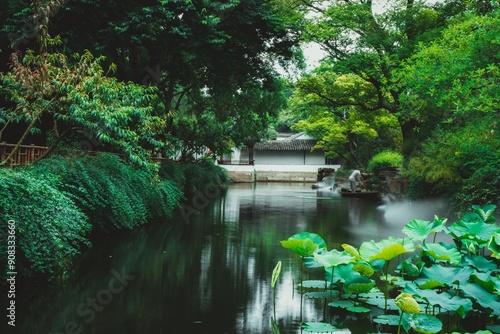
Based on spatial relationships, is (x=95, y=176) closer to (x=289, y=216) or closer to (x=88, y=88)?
(x=88, y=88)

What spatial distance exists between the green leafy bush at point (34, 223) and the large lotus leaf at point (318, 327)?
3231 mm

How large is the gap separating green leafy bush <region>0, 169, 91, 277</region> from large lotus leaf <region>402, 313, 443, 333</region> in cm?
416

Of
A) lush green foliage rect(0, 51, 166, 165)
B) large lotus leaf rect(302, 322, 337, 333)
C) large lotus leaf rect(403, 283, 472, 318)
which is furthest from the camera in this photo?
lush green foliage rect(0, 51, 166, 165)

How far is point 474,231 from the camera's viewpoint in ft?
20.4

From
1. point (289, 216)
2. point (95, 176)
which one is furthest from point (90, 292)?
point (289, 216)

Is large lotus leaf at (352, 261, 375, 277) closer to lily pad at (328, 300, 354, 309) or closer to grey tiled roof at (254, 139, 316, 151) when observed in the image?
lily pad at (328, 300, 354, 309)

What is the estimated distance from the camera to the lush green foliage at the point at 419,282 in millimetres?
4578

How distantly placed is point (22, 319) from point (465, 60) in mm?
9001

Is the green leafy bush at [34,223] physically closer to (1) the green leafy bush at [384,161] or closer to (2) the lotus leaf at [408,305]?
(2) the lotus leaf at [408,305]

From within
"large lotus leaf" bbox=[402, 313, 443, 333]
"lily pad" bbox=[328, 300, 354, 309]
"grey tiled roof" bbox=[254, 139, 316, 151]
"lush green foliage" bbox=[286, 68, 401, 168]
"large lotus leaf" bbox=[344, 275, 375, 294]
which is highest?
"lush green foliage" bbox=[286, 68, 401, 168]

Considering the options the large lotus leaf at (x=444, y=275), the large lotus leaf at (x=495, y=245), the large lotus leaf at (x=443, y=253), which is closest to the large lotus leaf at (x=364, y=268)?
the large lotus leaf at (x=444, y=275)

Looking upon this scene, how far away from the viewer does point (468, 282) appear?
5.02 metres

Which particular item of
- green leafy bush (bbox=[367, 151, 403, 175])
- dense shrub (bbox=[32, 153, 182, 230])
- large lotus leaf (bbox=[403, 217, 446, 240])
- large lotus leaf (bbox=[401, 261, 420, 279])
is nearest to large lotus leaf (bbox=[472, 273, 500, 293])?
large lotus leaf (bbox=[401, 261, 420, 279])

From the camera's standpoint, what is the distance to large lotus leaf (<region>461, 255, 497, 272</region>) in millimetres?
5418
